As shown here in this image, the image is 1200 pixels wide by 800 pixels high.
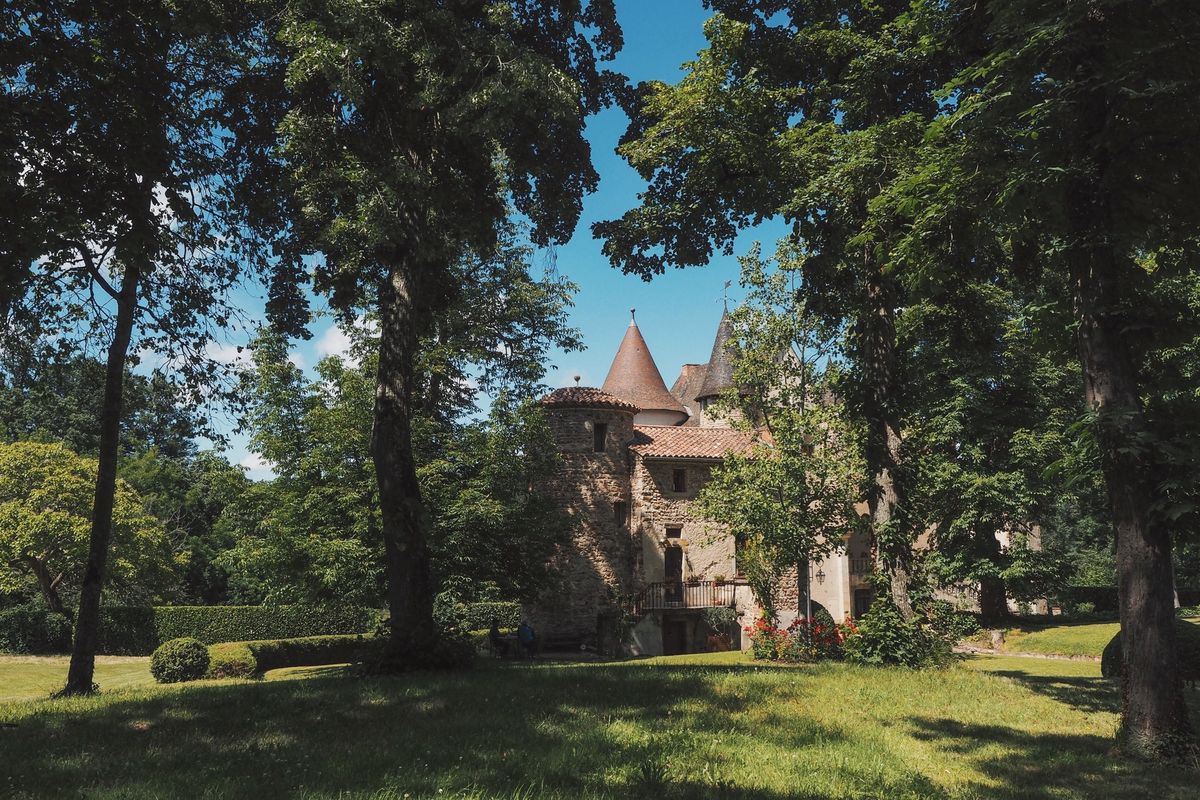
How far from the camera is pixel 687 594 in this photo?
31891 millimetres

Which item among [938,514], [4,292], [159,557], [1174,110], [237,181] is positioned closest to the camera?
[4,292]

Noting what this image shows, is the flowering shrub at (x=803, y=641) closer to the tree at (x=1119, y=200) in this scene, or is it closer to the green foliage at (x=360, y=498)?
the green foliage at (x=360, y=498)

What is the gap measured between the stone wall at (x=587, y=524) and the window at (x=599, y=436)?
0.16 meters

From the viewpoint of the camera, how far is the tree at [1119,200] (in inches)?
292

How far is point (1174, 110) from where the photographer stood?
7719 mm

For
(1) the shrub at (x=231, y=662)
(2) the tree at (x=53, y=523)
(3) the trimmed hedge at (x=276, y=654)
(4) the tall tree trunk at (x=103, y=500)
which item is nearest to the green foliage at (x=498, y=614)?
(3) the trimmed hedge at (x=276, y=654)

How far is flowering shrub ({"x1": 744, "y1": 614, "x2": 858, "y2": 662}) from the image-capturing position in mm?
17281

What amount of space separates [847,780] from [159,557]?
35471mm

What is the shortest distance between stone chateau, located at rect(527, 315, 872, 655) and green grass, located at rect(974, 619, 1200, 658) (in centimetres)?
630

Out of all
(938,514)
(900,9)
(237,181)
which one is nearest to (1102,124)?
(900,9)

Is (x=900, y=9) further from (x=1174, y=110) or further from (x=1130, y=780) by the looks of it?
(x=1130, y=780)

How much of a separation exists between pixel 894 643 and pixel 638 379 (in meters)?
28.7

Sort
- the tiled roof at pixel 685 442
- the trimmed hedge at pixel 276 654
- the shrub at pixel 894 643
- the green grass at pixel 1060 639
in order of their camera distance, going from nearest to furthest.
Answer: the shrub at pixel 894 643 < the trimmed hedge at pixel 276 654 < the green grass at pixel 1060 639 < the tiled roof at pixel 685 442

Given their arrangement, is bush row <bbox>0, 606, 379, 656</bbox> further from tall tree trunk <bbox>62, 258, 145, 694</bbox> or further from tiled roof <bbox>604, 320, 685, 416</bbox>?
tall tree trunk <bbox>62, 258, 145, 694</bbox>
